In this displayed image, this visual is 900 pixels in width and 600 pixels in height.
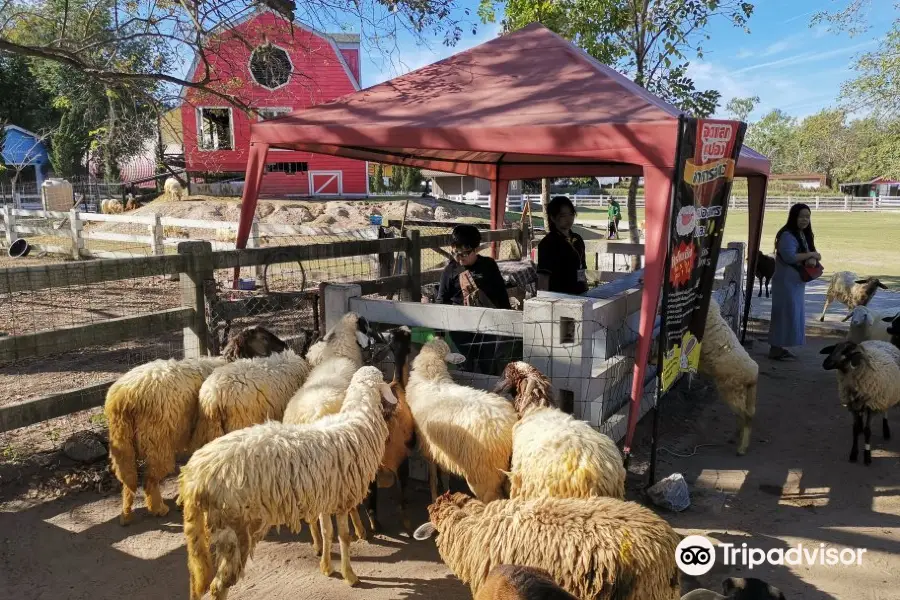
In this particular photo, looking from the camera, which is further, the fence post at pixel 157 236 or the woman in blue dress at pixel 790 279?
the fence post at pixel 157 236

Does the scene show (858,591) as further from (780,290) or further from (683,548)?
(780,290)

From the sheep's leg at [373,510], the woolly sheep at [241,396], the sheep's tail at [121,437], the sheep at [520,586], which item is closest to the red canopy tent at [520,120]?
the sheep's leg at [373,510]

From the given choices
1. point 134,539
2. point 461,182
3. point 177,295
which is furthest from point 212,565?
point 461,182

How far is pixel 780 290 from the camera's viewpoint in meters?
7.99

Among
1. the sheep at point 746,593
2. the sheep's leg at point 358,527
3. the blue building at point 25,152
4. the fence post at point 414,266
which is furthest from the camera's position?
the blue building at point 25,152

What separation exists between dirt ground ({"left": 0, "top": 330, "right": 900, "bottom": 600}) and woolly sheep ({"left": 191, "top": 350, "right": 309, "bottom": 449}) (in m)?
0.72

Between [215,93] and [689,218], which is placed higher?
[215,93]

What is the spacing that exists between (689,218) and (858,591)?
2.40 m

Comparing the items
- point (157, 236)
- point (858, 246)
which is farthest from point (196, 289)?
point (858, 246)

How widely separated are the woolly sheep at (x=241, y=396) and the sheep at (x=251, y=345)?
1.15 ft

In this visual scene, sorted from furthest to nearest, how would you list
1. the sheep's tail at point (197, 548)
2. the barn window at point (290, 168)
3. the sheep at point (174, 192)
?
1. the barn window at point (290, 168)
2. the sheep at point (174, 192)
3. the sheep's tail at point (197, 548)

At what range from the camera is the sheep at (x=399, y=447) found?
12.9ft

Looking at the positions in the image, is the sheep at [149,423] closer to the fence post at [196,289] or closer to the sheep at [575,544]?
the fence post at [196,289]

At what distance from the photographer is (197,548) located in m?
3.07
